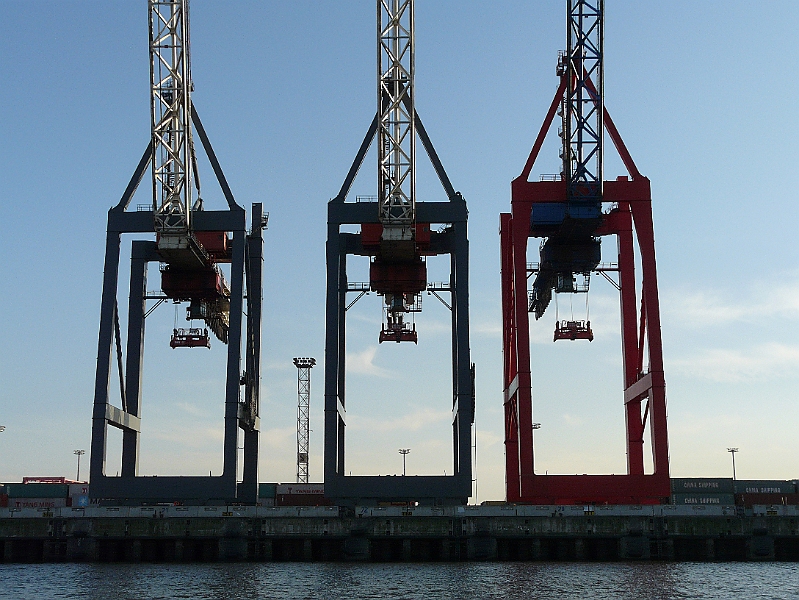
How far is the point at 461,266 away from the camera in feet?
204

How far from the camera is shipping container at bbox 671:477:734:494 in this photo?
8312 centimetres

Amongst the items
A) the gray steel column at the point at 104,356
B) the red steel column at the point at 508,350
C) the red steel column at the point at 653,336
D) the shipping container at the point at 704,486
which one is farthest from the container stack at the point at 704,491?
the gray steel column at the point at 104,356

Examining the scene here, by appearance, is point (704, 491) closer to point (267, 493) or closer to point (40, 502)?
point (267, 493)

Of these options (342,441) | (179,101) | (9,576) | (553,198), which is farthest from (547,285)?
(9,576)

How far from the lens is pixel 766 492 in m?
86.2

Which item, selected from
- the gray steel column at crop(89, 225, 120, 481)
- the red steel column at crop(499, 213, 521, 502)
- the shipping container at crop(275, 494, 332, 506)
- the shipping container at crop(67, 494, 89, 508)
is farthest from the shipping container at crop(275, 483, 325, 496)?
the gray steel column at crop(89, 225, 120, 481)

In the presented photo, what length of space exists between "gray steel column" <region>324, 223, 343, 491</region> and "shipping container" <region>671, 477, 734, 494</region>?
3343 centimetres

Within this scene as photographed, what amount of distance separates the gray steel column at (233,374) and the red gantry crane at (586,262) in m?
15.2

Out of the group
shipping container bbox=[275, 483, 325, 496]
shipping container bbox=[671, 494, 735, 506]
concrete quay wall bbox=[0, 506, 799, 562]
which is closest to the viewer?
concrete quay wall bbox=[0, 506, 799, 562]

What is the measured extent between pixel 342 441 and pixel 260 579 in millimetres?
15344

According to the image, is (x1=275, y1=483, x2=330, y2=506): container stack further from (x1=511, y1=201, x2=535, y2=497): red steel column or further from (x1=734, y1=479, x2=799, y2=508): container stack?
(x1=734, y1=479, x2=799, y2=508): container stack

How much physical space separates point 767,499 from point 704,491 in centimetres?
483

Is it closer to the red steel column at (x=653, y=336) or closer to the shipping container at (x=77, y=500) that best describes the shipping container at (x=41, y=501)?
the shipping container at (x=77, y=500)

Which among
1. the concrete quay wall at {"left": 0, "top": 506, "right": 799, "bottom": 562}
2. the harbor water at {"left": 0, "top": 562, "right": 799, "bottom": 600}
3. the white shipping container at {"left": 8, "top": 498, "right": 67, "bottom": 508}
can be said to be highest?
the white shipping container at {"left": 8, "top": 498, "right": 67, "bottom": 508}
